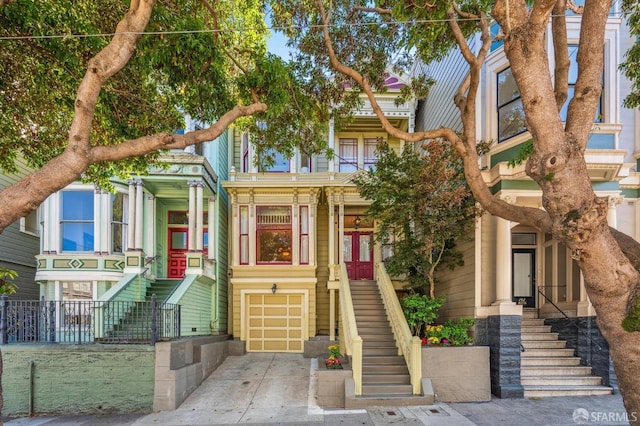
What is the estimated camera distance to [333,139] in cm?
1447

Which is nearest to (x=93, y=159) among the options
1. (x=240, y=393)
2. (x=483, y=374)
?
(x=240, y=393)

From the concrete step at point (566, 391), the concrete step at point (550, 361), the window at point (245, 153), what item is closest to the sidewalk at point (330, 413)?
the concrete step at point (566, 391)

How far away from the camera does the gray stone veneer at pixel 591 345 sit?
8344 millimetres

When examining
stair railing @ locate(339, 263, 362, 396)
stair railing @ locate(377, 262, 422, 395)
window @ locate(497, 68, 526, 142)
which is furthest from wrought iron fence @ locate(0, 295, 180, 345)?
window @ locate(497, 68, 526, 142)

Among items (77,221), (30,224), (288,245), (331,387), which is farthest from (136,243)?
(331,387)

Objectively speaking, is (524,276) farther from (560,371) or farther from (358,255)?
(358,255)

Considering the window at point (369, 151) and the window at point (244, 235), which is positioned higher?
the window at point (369, 151)

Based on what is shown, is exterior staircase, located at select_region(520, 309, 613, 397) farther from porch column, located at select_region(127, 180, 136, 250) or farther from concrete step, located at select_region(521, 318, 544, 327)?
porch column, located at select_region(127, 180, 136, 250)

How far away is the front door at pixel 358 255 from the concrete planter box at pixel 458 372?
6.60 metres

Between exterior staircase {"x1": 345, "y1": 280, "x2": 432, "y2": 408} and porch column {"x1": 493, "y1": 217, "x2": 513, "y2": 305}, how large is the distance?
2.60 metres

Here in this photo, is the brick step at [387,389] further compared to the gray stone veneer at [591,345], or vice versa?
the gray stone veneer at [591,345]

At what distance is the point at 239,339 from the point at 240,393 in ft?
16.2

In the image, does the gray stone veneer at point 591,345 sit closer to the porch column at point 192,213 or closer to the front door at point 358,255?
the front door at point 358,255

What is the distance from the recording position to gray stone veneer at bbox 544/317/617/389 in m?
8.34
